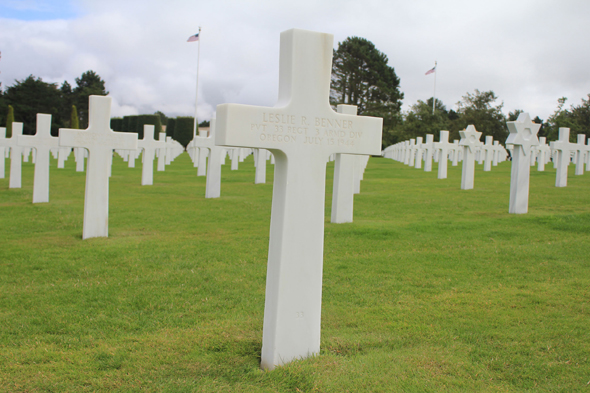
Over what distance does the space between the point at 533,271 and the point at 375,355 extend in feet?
10.9

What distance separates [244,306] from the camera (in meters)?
4.63

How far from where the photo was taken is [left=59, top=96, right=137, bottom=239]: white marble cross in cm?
769

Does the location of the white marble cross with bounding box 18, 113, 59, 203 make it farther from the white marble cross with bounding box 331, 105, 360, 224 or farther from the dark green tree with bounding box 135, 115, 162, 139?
the dark green tree with bounding box 135, 115, 162, 139

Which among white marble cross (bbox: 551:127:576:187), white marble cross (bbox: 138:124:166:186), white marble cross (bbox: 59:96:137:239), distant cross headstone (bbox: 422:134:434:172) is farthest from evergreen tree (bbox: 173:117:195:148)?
white marble cross (bbox: 59:96:137:239)

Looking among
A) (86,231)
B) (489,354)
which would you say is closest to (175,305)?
(489,354)

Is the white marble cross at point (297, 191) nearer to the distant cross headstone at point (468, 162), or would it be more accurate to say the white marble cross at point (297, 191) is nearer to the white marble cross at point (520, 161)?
the white marble cross at point (520, 161)

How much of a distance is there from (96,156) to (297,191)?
539 cm

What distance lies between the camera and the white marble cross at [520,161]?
34.2 ft

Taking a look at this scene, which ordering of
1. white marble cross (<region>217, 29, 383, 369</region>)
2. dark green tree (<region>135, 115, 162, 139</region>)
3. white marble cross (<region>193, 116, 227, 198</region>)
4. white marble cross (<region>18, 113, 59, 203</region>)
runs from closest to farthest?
white marble cross (<region>217, 29, 383, 369</region>)
white marble cross (<region>18, 113, 59, 203</region>)
white marble cross (<region>193, 116, 227, 198</region>)
dark green tree (<region>135, 115, 162, 139</region>)

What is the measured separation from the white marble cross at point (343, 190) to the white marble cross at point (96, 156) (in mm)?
3919

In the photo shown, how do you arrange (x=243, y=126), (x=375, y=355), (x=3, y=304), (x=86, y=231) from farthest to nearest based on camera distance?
(x=86, y=231)
(x=3, y=304)
(x=375, y=355)
(x=243, y=126)

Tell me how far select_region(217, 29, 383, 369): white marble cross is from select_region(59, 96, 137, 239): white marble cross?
5216 mm

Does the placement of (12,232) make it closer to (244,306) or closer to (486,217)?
(244,306)

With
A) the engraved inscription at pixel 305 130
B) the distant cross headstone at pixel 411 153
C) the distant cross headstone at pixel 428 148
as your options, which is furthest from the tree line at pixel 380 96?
the engraved inscription at pixel 305 130
